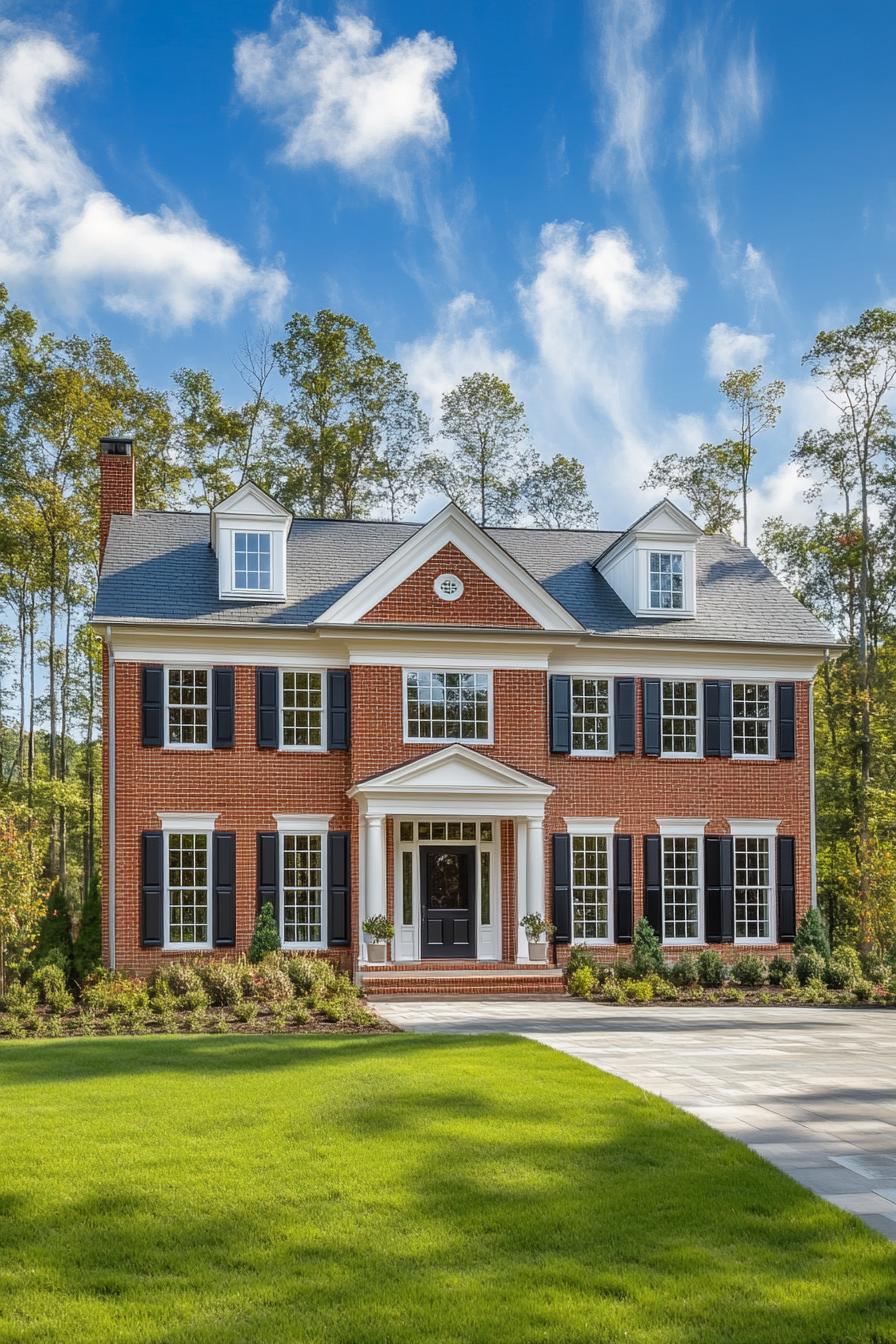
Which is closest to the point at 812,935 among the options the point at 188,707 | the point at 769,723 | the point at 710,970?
the point at 710,970

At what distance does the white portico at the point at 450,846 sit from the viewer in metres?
21.8

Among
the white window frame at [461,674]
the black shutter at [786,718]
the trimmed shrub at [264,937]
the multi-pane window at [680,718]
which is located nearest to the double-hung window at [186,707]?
the trimmed shrub at [264,937]

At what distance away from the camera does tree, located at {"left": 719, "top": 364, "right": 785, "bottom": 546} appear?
34844mm

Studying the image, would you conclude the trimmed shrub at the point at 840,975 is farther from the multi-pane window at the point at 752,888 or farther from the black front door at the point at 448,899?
the black front door at the point at 448,899

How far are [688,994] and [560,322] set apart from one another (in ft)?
36.4

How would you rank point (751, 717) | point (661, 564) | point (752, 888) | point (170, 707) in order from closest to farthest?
1. point (170, 707)
2. point (752, 888)
3. point (751, 717)
4. point (661, 564)

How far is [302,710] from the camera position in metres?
22.6

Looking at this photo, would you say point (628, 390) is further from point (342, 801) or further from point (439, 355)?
point (439, 355)

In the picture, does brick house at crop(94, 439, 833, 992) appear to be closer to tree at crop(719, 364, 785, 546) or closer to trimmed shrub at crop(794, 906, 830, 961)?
trimmed shrub at crop(794, 906, 830, 961)

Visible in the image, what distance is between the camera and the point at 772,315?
21797 mm

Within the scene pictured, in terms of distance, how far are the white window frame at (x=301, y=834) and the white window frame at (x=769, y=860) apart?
788cm

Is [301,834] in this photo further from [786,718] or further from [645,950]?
[786,718]

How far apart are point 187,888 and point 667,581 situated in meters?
11.1

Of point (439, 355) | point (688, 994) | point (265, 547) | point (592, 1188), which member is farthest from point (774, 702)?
point (592, 1188)
